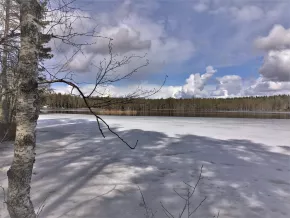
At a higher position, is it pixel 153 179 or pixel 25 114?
pixel 25 114

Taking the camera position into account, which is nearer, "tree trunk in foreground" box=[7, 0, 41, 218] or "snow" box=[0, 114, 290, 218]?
"tree trunk in foreground" box=[7, 0, 41, 218]

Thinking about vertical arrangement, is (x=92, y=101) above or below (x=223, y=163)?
above

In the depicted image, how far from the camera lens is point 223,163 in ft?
21.4

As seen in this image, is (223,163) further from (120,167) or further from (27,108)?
(27,108)

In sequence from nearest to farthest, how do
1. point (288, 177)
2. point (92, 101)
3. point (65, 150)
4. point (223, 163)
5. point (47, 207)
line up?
1. point (92, 101)
2. point (47, 207)
3. point (288, 177)
4. point (223, 163)
5. point (65, 150)

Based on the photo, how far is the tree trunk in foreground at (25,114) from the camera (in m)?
1.96

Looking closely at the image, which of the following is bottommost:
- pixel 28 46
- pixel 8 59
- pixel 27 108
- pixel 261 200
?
pixel 261 200

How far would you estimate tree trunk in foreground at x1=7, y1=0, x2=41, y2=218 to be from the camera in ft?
6.45

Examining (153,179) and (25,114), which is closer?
(25,114)

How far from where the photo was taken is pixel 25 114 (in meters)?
1.96

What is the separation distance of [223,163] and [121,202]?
355 centimetres

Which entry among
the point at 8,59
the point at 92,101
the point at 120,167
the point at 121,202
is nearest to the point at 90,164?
the point at 120,167

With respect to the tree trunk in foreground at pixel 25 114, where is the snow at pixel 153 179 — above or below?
below

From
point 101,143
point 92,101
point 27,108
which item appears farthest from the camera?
point 101,143
